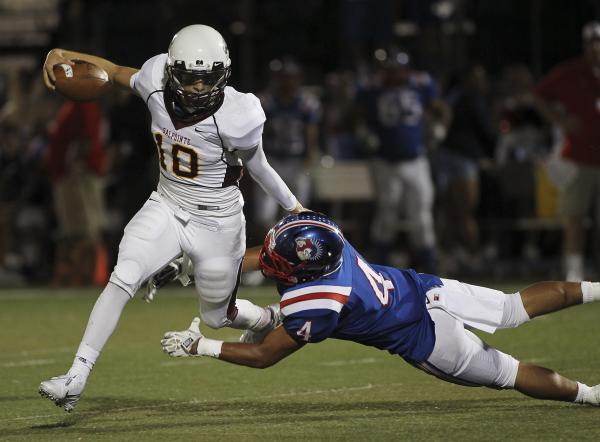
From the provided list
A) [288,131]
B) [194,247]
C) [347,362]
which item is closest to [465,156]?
[288,131]

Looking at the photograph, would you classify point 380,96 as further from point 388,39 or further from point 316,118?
point 388,39

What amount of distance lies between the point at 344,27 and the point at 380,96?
289 cm

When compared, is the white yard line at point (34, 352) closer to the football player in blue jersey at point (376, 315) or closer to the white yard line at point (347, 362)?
the white yard line at point (347, 362)

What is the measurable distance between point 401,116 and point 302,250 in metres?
6.90

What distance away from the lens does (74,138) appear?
12664 mm

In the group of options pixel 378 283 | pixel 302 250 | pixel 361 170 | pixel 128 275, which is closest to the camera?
pixel 302 250

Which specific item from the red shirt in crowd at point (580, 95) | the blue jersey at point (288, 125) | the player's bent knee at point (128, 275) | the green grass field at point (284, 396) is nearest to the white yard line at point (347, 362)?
the green grass field at point (284, 396)

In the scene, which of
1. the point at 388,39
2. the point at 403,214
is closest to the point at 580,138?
the point at 403,214

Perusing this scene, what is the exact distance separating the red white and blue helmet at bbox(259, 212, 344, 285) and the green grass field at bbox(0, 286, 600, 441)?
0.66m

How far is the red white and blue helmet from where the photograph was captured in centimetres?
561

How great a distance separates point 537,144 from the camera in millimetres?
13820

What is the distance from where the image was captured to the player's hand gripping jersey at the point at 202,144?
6605 millimetres

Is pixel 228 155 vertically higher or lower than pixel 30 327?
higher

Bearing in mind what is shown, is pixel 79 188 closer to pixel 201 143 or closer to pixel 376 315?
pixel 201 143
